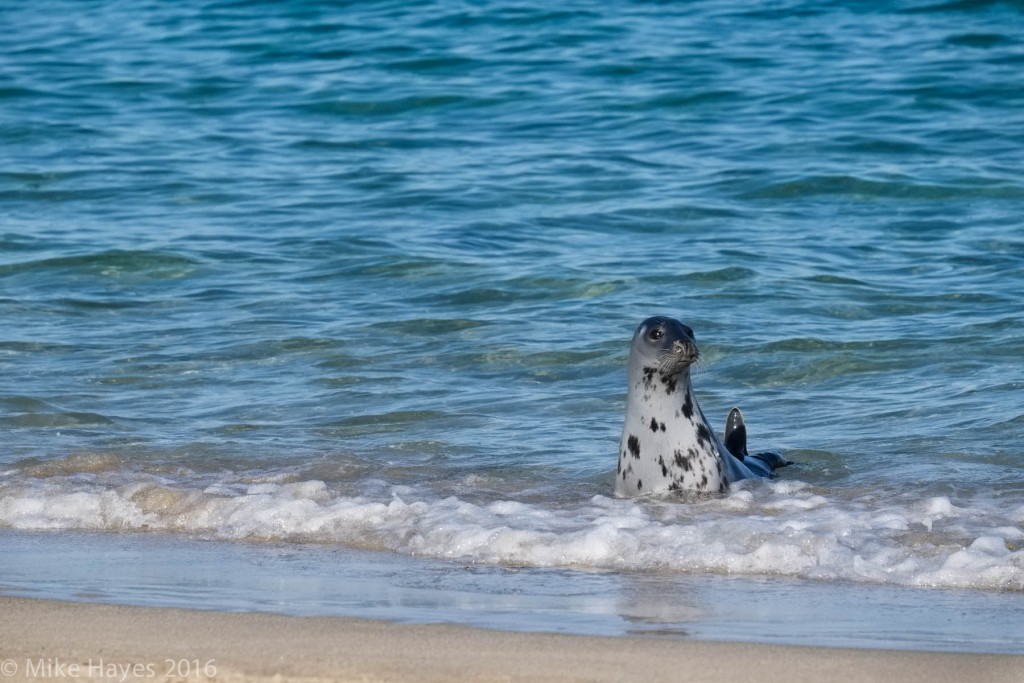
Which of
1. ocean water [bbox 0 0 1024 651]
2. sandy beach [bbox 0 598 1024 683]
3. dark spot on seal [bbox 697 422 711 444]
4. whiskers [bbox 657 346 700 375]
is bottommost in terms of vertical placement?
ocean water [bbox 0 0 1024 651]

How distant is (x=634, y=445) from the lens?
6.27 m

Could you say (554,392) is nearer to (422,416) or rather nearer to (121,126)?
(422,416)

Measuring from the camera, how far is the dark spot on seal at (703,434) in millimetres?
6277

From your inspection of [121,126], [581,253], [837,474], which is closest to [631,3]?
[121,126]

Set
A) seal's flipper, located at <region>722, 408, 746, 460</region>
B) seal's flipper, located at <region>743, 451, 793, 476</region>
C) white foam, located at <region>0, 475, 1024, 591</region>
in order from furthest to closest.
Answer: seal's flipper, located at <region>722, 408, 746, 460</region> < seal's flipper, located at <region>743, 451, 793, 476</region> < white foam, located at <region>0, 475, 1024, 591</region>

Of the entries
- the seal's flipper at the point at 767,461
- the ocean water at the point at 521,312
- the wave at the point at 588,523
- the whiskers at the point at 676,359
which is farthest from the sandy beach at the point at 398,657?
the seal's flipper at the point at 767,461

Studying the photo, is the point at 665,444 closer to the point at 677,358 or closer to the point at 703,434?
the point at 703,434

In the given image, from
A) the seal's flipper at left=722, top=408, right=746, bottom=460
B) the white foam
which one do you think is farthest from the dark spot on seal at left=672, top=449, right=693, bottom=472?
the seal's flipper at left=722, top=408, right=746, bottom=460

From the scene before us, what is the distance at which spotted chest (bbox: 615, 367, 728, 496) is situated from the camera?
6.15 metres

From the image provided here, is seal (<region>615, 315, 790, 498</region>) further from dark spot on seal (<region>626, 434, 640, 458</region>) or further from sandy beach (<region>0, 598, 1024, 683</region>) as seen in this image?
sandy beach (<region>0, 598, 1024, 683</region>)

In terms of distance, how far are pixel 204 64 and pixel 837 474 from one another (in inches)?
586

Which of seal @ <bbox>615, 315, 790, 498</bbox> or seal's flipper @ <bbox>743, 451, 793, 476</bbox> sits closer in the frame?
seal @ <bbox>615, 315, 790, 498</bbox>

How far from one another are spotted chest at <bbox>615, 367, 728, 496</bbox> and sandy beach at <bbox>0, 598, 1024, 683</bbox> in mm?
2159

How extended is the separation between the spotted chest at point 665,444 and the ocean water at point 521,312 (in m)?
0.21
